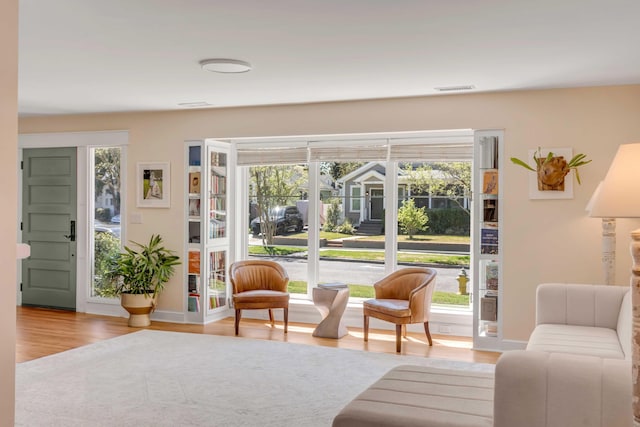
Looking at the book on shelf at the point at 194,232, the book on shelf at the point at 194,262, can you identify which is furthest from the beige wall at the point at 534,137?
the book on shelf at the point at 194,262

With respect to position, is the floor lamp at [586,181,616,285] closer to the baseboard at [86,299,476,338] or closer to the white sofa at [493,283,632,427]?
the baseboard at [86,299,476,338]

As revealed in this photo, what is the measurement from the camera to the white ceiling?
333cm

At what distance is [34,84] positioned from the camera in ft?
18.0

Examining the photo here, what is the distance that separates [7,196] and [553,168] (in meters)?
4.58

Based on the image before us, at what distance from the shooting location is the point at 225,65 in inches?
180

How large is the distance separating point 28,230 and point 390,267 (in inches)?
187

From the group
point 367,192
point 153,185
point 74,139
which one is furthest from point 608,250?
point 74,139

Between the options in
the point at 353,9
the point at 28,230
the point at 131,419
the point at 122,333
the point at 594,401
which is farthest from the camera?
the point at 28,230

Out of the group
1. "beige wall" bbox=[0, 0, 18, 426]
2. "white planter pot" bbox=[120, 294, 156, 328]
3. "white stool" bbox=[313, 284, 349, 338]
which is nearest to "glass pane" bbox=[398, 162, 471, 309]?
"white stool" bbox=[313, 284, 349, 338]

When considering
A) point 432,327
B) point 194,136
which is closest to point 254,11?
point 194,136

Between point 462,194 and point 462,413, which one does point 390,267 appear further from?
point 462,413

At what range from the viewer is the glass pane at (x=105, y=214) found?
24.3 feet

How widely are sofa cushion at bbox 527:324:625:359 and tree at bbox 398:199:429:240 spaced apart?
2.28 m

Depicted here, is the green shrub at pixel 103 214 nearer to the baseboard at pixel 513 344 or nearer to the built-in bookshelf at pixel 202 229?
the built-in bookshelf at pixel 202 229
